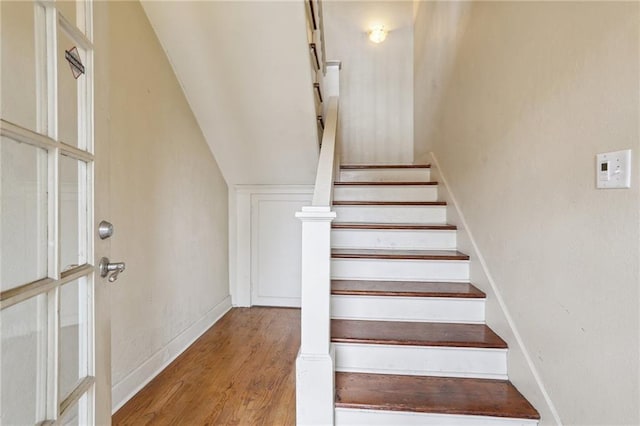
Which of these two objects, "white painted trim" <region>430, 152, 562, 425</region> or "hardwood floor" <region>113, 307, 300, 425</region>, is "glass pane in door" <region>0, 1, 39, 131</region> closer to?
"hardwood floor" <region>113, 307, 300, 425</region>

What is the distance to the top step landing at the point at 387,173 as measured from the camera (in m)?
3.16

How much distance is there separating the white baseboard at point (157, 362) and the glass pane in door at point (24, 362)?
117 centimetres

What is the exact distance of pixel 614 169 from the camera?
37.4 inches

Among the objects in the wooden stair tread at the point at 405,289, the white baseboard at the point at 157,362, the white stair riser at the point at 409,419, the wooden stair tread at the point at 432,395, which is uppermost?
the wooden stair tread at the point at 405,289

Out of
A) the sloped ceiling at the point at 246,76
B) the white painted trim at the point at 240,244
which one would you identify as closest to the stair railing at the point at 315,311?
the sloped ceiling at the point at 246,76

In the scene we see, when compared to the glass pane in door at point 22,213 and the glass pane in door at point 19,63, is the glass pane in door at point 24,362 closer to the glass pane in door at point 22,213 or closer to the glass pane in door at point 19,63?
the glass pane in door at point 22,213

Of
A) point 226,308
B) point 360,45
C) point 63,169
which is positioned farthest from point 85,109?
point 360,45

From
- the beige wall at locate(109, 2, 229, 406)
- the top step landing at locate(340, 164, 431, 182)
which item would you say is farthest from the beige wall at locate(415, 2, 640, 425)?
the beige wall at locate(109, 2, 229, 406)

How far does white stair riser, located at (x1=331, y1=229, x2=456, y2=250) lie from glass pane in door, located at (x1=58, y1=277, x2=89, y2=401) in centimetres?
169

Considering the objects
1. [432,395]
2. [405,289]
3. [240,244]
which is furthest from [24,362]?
[240,244]

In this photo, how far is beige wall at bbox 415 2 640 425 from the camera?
0.93m

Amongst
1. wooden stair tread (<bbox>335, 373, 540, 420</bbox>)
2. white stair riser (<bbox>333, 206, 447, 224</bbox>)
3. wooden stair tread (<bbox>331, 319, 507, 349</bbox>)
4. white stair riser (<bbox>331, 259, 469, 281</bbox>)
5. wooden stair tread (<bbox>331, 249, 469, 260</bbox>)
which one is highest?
white stair riser (<bbox>333, 206, 447, 224</bbox>)

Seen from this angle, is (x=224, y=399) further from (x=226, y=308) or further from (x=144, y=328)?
(x=226, y=308)

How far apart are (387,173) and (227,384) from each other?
2.13 meters
